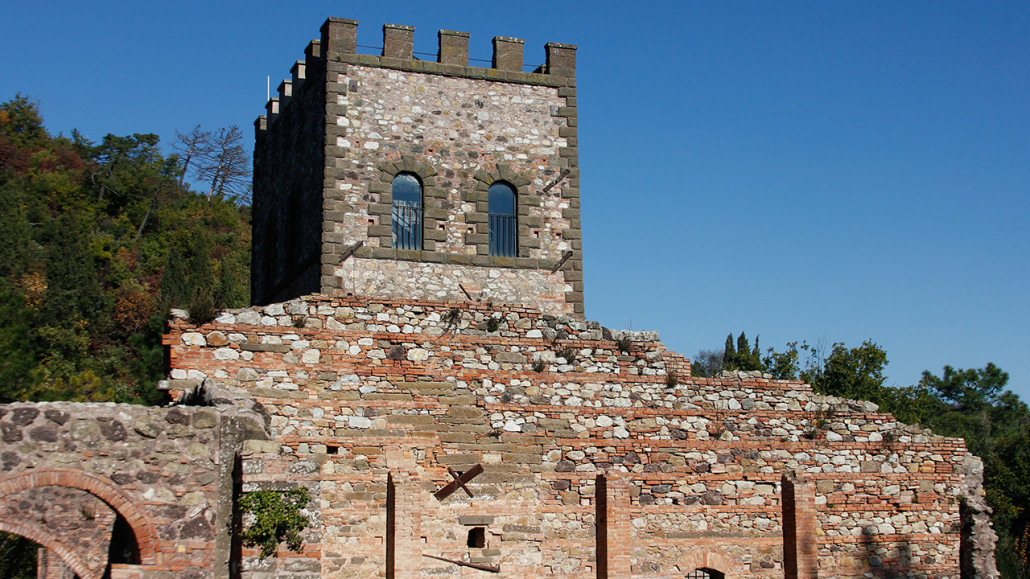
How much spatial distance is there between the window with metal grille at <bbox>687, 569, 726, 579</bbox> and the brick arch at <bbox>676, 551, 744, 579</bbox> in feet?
0.47

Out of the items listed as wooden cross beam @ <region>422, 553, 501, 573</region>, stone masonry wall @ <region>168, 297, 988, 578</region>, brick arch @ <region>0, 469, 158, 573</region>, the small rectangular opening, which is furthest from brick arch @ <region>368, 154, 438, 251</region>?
brick arch @ <region>0, 469, 158, 573</region>

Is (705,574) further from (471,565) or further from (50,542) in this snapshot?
(50,542)

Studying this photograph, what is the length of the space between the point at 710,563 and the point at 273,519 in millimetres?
7997

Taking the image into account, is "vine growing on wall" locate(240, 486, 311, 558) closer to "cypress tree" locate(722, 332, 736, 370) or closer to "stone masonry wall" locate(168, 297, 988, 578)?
"stone masonry wall" locate(168, 297, 988, 578)

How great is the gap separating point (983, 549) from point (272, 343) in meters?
12.5

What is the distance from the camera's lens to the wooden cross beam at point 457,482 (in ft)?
52.7

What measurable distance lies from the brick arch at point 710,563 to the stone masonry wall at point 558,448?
0.04 metres

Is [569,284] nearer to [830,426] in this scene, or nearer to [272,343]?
[830,426]

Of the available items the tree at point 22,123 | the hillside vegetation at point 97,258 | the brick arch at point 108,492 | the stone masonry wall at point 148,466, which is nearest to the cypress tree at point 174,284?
the hillside vegetation at point 97,258

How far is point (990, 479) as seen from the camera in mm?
31406

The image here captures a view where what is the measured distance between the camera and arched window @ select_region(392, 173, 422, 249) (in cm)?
2036

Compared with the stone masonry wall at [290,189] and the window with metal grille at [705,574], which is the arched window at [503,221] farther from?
the window with metal grille at [705,574]

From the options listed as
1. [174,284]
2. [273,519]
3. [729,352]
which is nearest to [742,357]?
[729,352]

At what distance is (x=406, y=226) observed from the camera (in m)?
20.5
